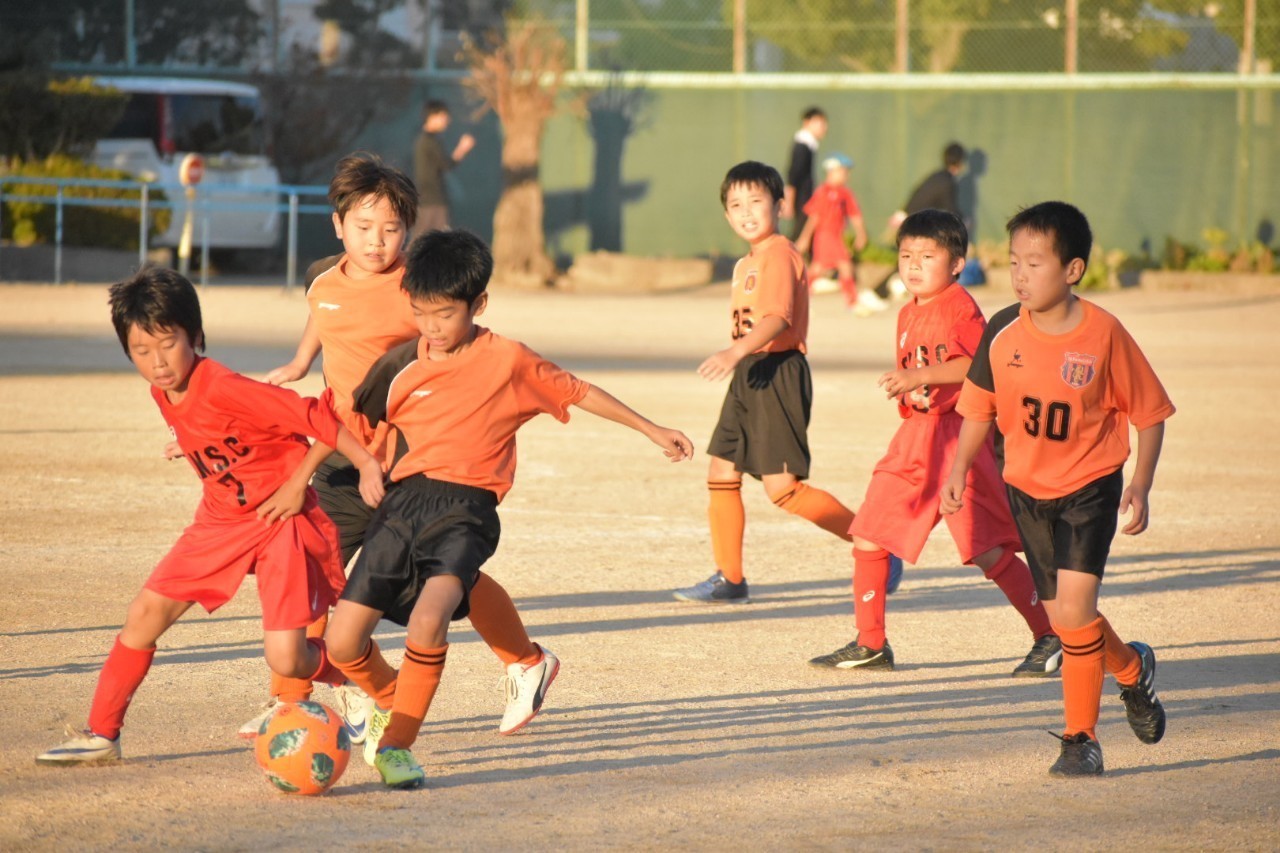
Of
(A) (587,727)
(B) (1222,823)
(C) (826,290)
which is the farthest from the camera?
(C) (826,290)

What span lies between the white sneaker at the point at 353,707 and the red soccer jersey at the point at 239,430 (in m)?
0.73

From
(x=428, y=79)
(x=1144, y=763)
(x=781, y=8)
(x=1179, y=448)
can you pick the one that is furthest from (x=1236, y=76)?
(x=1144, y=763)

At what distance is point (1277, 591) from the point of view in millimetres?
7305

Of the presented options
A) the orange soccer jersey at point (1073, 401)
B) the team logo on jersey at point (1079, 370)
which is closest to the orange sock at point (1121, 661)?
the orange soccer jersey at point (1073, 401)

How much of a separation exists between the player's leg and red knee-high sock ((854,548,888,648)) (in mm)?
2441

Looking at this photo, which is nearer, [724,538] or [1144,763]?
[1144,763]

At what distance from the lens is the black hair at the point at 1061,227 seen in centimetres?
496

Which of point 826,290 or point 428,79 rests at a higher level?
point 428,79

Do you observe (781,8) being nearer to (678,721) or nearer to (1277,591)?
(1277,591)

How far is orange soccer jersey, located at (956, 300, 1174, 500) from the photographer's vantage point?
495 cm

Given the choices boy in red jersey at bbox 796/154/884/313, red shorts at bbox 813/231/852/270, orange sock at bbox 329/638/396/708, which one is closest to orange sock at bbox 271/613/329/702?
orange sock at bbox 329/638/396/708

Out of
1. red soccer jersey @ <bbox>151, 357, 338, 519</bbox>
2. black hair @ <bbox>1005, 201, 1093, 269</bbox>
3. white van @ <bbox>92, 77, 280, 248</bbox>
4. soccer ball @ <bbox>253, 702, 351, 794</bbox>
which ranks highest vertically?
white van @ <bbox>92, 77, 280, 248</bbox>

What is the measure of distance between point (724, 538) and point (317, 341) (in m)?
2.11

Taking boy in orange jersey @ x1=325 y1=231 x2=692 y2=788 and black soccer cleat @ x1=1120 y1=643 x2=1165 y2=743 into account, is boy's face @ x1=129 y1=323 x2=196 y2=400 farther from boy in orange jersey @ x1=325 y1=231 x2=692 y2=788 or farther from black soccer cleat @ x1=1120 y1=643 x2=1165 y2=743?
black soccer cleat @ x1=1120 y1=643 x2=1165 y2=743
